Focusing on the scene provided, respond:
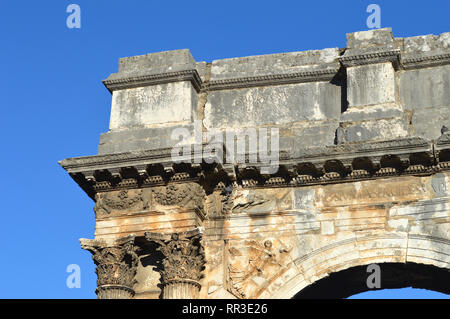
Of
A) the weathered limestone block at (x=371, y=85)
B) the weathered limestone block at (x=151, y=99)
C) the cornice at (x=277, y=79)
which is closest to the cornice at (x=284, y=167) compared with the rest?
the weathered limestone block at (x=151, y=99)

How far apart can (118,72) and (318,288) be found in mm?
4390

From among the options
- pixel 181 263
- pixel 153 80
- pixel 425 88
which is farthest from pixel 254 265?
pixel 425 88

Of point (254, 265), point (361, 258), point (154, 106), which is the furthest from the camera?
point (154, 106)

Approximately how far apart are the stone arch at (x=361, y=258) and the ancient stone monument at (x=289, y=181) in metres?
0.01

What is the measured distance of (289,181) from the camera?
11.6 m

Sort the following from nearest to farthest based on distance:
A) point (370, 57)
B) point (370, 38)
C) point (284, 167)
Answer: point (284, 167)
point (370, 57)
point (370, 38)

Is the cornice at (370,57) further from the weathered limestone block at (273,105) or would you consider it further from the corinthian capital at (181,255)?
the corinthian capital at (181,255)

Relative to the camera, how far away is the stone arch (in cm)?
1082

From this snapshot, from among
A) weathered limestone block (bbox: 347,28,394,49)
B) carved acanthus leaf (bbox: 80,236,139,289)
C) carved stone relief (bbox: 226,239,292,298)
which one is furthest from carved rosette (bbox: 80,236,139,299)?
weathered limestone block (bbox: 347,28,394,49)

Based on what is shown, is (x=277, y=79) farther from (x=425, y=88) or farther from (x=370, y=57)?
(x=425, y=88)

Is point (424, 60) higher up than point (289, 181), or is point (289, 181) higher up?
point (424, 60)

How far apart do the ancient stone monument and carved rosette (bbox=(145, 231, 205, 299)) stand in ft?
0.05

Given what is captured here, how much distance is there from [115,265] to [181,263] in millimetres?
908

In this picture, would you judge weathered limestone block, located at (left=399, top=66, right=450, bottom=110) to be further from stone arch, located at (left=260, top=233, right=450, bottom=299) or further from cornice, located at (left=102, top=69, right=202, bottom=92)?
cornice, located at (left=102, top=69, right=202, bottom=92)
